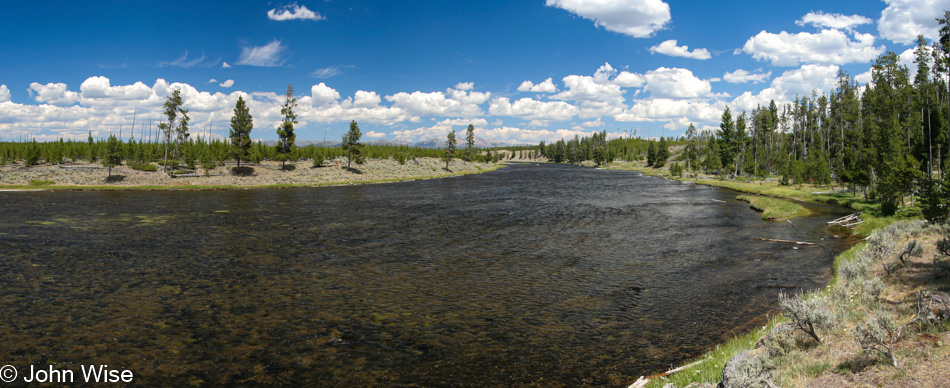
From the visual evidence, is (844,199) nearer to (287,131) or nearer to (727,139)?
(727,139)

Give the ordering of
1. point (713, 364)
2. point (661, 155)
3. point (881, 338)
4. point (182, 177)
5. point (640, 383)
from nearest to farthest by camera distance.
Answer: point (881, 338), point (640, 383), point (713, 364), point (182, 177), point (661, 155)

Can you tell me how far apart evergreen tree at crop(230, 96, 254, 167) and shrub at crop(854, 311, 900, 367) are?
97.2m

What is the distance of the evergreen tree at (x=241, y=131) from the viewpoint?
88250 millimetres

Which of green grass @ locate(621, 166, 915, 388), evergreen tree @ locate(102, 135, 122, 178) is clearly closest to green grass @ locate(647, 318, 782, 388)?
green grass @ locate(621, 166, 915, 388)

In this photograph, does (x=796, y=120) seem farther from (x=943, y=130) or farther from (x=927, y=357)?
(x=927, y=357)

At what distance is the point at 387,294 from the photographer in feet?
67.9

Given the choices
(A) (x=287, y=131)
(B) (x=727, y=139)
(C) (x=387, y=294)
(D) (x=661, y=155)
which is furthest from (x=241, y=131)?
(D) (x=661, y=155)

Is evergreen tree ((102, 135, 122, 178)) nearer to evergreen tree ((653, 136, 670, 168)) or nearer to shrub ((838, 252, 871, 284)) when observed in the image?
shrub ((838, 252, 871, 284))

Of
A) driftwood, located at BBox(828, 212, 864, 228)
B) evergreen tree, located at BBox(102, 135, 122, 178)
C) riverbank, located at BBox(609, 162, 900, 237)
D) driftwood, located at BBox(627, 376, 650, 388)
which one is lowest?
driftwood, located at BBox(627, 376, 650, 388)

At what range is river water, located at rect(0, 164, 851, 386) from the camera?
13.9m

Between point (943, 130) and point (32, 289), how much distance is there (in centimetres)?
9082

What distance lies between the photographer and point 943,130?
183 feet

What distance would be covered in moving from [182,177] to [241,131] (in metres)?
14.4

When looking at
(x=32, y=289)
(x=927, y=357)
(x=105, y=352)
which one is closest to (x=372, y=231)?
(x=32, y=289)
